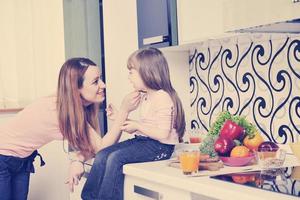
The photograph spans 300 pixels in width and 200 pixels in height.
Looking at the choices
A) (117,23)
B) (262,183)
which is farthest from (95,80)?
(262,183)

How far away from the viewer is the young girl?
1.93 m

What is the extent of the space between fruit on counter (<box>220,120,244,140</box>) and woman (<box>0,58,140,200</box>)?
0.44 m

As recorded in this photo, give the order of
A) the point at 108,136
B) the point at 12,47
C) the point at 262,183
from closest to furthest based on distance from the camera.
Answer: the point at 262,183
the point at 108,136
the point at 12,47

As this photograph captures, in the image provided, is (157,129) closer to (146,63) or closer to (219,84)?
(146,63)

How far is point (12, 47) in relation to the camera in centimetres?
311

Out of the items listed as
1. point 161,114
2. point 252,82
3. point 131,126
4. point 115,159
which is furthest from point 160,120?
point 252,82

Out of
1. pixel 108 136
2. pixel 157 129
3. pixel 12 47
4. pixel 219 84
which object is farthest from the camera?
pixel 12 47

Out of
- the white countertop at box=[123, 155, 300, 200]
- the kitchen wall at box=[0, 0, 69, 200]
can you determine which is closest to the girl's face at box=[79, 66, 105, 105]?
the white countertop at box=[123, 155, 300, 200]

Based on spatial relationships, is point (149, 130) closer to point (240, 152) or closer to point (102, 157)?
point (102, 157)

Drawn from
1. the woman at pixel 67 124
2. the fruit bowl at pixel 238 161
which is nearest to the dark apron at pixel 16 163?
the woman at pixel 67 124

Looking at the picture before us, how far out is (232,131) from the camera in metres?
1.90

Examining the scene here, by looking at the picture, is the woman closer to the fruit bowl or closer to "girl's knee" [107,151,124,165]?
"girl's knee" [107,151,124,165]

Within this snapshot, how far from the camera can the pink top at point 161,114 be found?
1.96 metres

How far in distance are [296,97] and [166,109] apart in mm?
545
